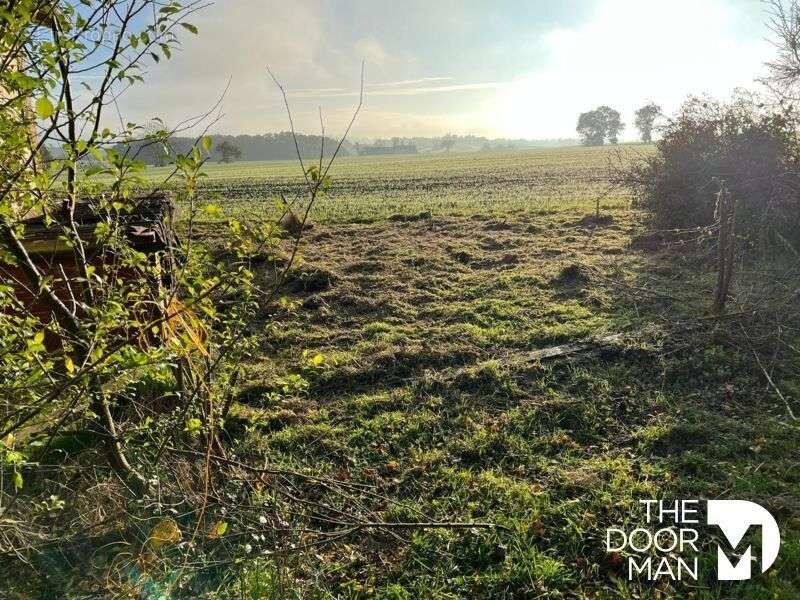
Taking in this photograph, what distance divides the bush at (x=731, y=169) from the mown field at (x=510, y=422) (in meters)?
2.02

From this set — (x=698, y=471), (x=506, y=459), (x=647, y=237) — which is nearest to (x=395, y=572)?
(x=506, y=459)

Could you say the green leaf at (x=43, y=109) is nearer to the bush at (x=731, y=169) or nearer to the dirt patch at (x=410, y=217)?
the bush at (x=731, y=169)

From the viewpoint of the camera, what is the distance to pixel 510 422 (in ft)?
16.3

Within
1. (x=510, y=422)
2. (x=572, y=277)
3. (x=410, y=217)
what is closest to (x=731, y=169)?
(x=572, y=277)

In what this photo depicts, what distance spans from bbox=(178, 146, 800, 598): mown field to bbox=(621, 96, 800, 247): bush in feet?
6.64

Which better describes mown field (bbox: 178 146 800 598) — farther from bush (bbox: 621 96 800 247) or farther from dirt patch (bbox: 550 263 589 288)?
bush (bbox: 621 96 800 247)

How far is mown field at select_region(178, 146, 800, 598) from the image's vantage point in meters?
3.29

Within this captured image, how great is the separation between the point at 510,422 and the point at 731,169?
1008cm

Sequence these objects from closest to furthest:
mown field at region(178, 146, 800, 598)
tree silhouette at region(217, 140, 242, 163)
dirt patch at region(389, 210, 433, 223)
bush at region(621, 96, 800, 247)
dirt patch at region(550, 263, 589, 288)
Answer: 1. mown field at region(178, 146, 800, 598)
2. tree silhouette at region(217, 140, 242, 163)
3. dirt patch at region(550, 263, 589, 288)
4. bush at region(621, 96, 800, 247)
5. dirt patch at region(389, 210, 433, 223)

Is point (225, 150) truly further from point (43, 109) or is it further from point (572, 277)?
point (43, 109)

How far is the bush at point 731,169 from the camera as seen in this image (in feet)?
34.1

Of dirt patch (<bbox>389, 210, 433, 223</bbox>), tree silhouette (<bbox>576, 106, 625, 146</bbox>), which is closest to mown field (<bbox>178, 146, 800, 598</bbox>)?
dirt patch (<bbox>389, 210, 433, 223</bbox>)

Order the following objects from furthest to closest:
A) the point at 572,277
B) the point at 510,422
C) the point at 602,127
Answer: the point at 602,127 < the point at 572,277 < the point at 510,422

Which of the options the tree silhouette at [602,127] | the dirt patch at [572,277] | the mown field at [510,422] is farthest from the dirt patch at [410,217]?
the tree silhouette at [602,127]
